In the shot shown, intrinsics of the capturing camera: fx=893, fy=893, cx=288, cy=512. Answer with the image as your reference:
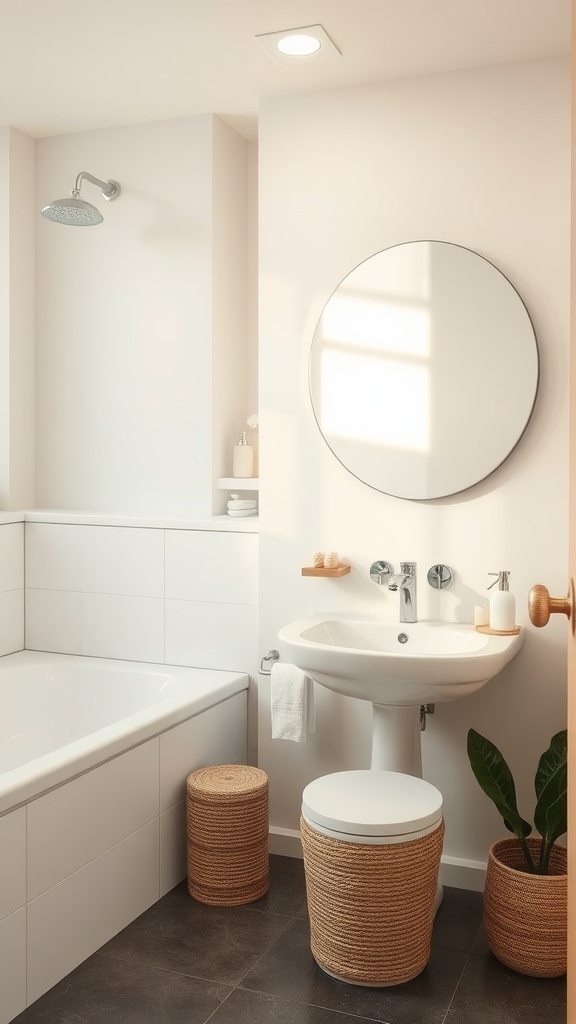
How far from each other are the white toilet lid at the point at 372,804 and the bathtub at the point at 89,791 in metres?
0.54

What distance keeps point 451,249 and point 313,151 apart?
58cm

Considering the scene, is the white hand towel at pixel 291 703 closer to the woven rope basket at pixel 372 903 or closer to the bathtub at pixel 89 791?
the bathtub at pixel 89 791

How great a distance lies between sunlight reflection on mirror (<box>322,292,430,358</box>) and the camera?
8.94 ft

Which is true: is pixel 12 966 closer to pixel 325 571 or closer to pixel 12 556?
pixel 325 571

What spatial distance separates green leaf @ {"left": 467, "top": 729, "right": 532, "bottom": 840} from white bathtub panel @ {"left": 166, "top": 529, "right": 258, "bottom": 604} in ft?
3.16

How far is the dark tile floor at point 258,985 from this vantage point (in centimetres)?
207

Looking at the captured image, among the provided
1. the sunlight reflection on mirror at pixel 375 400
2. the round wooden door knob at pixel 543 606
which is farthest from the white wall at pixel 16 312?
the round wooden door knob at pixel 543 606

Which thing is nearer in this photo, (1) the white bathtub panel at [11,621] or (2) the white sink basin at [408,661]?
(2) the white sink basin at [408,661]

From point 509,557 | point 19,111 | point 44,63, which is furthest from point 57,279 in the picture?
point 509,557

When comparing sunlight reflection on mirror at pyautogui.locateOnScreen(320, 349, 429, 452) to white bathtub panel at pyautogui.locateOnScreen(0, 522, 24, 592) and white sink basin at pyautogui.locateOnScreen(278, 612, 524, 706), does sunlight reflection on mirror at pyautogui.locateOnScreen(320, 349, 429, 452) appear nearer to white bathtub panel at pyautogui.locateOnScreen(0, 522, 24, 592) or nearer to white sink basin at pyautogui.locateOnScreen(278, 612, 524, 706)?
white sink basin at pyautogui.locateOnScreen(278, 612, 524, 706)

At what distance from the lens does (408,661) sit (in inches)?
88.5

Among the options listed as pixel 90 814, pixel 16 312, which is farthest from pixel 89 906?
pixel 16 312

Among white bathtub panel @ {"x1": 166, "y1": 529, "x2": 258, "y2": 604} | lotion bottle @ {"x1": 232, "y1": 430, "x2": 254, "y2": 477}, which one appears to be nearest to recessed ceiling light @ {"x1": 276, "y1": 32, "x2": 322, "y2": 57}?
lotion bottle @ {"x1": 232, "y1": 430, "x2": 254, "y2": 477}

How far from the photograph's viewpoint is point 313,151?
9.37 feet
